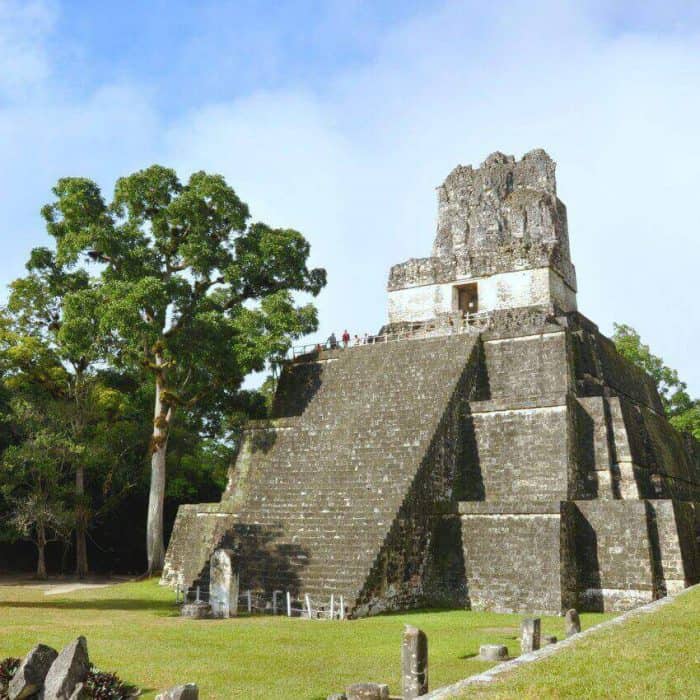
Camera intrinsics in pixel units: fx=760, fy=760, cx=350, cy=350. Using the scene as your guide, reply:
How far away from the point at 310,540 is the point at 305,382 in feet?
17.7

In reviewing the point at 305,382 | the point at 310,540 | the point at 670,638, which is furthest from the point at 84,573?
the point at 670,638

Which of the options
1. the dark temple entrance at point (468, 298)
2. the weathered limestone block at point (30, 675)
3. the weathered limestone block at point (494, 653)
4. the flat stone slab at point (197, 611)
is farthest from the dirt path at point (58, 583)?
the dark temple entrance at point (468, 298)

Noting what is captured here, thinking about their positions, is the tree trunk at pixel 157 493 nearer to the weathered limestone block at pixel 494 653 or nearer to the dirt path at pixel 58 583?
the dirt path at pixel 58 583

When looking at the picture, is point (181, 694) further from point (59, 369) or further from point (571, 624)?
point (59, 369)

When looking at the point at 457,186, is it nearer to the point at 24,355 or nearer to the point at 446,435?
the point at 446,435

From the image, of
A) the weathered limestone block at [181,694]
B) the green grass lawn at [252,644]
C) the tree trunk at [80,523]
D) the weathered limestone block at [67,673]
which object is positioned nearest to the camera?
the weathered limestone block at [181,694]

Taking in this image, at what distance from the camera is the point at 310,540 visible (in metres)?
12.2

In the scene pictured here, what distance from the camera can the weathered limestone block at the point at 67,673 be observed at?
567 centimetres

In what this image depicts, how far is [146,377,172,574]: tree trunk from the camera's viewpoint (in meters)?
16.6

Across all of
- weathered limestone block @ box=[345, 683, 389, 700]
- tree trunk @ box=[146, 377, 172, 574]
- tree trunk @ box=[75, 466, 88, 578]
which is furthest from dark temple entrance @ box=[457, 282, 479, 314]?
weathered limestone block @ box=[345, 683, 389, 700]

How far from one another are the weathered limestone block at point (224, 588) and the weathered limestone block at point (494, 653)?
4659 millimetres

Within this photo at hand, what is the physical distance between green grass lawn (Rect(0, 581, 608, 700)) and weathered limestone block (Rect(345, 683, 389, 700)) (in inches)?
19.7

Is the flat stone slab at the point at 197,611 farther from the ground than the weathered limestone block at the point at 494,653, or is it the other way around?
the flat stone slab at the point at 197,611

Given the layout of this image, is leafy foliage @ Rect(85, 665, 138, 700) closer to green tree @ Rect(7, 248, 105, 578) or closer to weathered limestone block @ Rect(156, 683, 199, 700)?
weathered limestone block @ Rect(156, 683, 199, 700)
